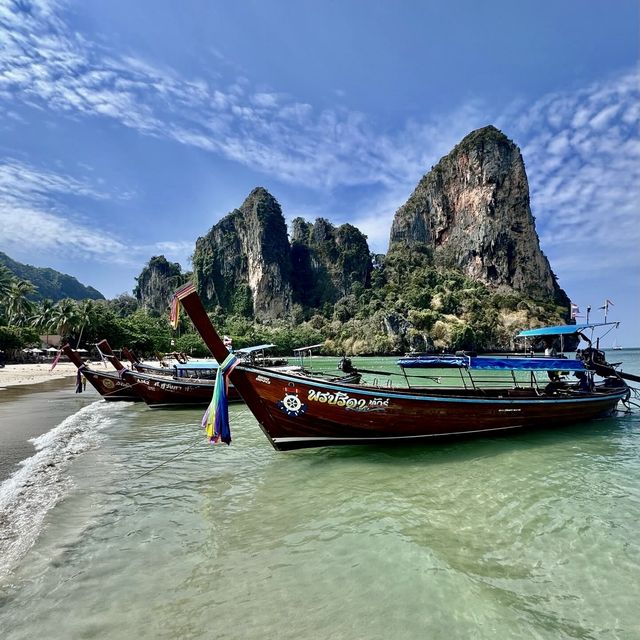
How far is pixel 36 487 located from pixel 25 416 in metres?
8.96

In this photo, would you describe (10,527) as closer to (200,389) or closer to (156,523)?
(156,523)

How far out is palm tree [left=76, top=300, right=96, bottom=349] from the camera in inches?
2019

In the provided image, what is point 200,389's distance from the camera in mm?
17609

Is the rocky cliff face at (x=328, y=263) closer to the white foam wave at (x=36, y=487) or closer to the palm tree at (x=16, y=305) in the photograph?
the palm tree at (x=16, y=305)

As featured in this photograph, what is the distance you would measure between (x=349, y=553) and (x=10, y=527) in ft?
14.7

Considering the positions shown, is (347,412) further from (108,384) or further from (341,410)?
(108,384)

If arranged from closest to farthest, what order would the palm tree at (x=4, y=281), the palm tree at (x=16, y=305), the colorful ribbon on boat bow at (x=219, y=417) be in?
1. the colorful ribbon on boat bow at (x=219, y=417)
2. the palm tree at (x=4, y=281)
3. the palm tree at (x=16, y=305)

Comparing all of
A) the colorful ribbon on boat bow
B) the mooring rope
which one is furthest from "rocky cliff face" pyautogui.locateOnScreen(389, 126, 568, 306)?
the colorful ribbon on boat bow

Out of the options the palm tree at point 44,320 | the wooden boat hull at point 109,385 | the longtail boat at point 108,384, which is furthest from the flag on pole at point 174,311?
the palm tree at point 44,320

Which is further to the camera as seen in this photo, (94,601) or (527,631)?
(94,601)

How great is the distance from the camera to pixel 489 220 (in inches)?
4601

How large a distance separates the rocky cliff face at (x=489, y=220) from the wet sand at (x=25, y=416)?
11368 centimetres

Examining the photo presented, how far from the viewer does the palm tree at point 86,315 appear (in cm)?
5128

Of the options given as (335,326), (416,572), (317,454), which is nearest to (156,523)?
(416,572)
